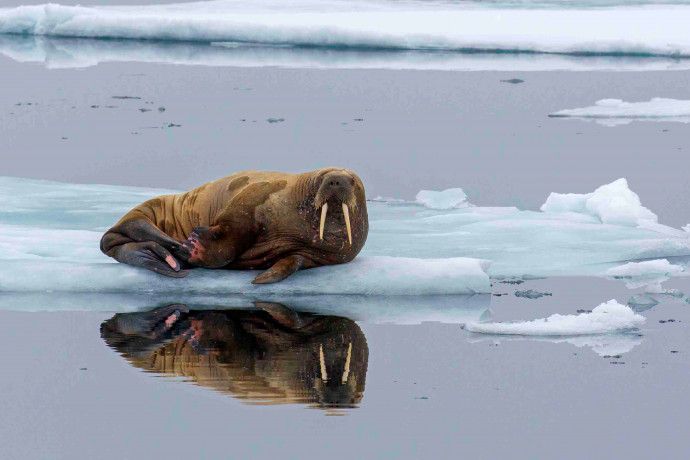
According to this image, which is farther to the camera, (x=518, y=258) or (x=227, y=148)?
(x=227, y=148)

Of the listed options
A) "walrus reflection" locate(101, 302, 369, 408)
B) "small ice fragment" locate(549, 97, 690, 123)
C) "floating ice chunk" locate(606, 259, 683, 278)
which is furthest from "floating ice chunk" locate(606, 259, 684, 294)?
"small ice fragment" locate(549, 97, 690, 123)

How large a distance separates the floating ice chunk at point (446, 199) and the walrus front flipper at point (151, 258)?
13.3 feet

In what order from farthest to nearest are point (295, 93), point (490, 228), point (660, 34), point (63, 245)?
1. point (660, 34)
2. point (295, 93)
3. point (490, 228)
4. point (63, 245)

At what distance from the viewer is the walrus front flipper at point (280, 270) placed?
7473 mm

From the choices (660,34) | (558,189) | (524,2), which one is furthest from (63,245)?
(524,2)

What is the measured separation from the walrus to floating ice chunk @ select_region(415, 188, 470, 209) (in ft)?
11.8

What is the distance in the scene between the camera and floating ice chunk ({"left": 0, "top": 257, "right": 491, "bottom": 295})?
7.49 meters

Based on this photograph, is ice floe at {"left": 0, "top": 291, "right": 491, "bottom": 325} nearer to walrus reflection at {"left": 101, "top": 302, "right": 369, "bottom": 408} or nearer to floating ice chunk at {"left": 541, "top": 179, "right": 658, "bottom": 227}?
walrus reflection at {"left": 101, "top": 302, "right": 369, "bottom": 408}

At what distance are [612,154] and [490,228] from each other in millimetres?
3760

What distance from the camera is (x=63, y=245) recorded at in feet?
27.9

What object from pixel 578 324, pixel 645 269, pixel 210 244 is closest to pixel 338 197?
pixel 210 244

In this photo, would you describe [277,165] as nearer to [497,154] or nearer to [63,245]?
[497,154]

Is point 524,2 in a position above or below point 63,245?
above

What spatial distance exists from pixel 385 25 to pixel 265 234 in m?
14.9
